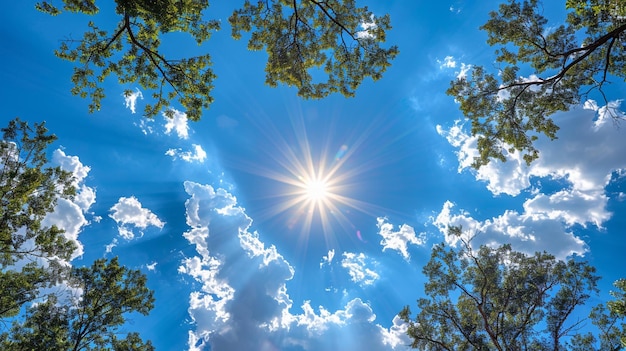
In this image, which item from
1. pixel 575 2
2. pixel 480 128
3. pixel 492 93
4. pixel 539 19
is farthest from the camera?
pixel 480 128

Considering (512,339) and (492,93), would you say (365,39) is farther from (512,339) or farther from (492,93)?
(512,339)

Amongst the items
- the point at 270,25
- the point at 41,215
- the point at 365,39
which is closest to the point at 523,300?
the point at 365,39

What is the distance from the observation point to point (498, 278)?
67.5 feet

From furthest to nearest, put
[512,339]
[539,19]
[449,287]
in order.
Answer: [449,287], [512,339], [539,19]

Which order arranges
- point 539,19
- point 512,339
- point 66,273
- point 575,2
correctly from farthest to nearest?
point 512,339 → point 66,273 → point 539,19 → point 575,2

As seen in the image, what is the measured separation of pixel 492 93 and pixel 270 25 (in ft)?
37.4

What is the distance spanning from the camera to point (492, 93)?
1324 cm

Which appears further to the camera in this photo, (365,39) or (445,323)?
(445,323)

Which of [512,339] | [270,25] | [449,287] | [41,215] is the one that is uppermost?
[270,25]

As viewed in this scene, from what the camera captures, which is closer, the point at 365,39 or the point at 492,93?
the point at 365,39

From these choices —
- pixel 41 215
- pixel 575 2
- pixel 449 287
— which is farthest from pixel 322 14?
pixel 449 287

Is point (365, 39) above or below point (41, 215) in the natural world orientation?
above

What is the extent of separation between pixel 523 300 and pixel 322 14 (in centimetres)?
2424

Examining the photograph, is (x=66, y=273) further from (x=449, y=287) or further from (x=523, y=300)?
(x=523, y=300)
